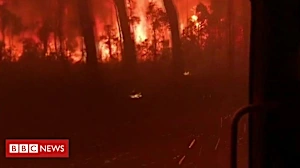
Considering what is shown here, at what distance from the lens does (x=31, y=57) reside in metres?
2.30

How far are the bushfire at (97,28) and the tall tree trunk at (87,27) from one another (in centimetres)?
2

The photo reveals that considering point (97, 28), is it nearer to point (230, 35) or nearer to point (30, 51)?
point (30, 51)

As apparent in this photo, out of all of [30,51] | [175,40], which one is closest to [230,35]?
[175,40]

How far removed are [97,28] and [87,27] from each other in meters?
0.04

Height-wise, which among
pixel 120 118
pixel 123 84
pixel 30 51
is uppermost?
pixel 30 51

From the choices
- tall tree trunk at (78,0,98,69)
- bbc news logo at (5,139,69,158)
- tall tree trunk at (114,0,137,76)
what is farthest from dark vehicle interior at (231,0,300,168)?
bbc news logo at (5,139,69,158)

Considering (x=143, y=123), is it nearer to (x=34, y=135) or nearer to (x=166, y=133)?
(x=166, y=133)

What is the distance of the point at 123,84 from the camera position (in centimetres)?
231

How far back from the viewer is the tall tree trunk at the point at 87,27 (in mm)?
2291

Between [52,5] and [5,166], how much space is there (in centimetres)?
64

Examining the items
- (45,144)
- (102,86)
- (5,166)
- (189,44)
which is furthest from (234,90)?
(5,166)

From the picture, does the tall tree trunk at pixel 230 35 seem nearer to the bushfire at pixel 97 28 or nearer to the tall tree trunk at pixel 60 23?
the bushfire at pixel 97 28

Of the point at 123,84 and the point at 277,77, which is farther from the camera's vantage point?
the point at 123,84

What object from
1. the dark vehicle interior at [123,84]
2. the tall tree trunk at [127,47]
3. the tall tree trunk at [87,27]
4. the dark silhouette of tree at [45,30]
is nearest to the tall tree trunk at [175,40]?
the dark vehicle interior at [123,84]
